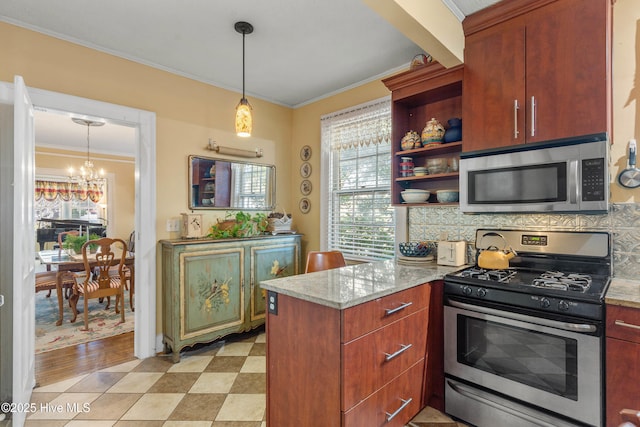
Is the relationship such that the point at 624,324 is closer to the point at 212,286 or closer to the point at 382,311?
the point at 382,311

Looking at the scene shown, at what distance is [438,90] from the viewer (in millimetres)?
2473

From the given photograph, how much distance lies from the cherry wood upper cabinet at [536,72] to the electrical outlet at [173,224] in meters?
2.64

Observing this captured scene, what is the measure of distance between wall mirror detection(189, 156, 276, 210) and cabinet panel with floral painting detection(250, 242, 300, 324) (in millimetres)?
605

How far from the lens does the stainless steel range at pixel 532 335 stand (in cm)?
153

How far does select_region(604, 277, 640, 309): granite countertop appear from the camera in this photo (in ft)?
4.67

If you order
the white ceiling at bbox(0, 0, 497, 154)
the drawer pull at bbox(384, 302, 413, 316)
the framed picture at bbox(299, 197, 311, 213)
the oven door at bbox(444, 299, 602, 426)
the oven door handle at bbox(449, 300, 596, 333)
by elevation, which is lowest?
the oven door at bbox(444, 299, 602, 426)

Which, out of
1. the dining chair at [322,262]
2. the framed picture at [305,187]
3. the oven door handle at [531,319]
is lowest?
the oven door handle at [531,319]

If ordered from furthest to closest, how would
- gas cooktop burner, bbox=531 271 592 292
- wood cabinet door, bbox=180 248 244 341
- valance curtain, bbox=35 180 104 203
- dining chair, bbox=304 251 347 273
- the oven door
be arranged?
valance curtain, bbox=35 180 104 203
wood cabinet door, bbox=180 248 244 341
dining chair, bbox=304 251 347 273
gas cooktop burner, bbox=531 271 592 292
the oven door

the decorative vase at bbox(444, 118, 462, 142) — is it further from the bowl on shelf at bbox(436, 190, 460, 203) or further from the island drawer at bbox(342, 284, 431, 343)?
the island drawer at bbox(342, 284, 431, 343)

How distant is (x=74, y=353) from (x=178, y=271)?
133cm

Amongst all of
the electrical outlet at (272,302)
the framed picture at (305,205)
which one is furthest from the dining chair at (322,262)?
the framed picture at (305,205)

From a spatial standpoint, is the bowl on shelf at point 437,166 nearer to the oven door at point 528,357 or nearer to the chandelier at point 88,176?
the oven door at point 528,357

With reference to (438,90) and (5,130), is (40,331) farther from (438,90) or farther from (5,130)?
(438,90)

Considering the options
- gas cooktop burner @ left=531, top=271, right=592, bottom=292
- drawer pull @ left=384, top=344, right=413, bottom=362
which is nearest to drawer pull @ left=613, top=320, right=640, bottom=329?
gas cooktop burner @ left=531, top=271, right=592, bottom=292
